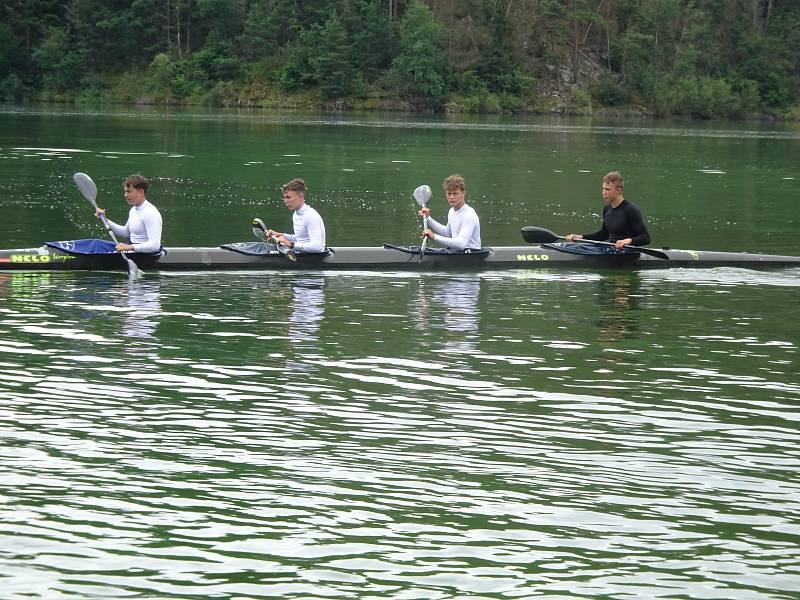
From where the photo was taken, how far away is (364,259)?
21875 millimetres

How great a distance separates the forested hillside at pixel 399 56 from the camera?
331ft

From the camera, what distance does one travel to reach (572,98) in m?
Answer: 104

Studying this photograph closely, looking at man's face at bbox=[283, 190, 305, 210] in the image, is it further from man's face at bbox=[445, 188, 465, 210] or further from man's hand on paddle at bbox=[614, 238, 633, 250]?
man's hand on paddle at bbox=[614, 238, 633, 250]

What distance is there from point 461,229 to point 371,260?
5.07ft

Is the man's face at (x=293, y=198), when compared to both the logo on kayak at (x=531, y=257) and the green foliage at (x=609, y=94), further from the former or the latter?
the green foliage at (x=609, y=94)

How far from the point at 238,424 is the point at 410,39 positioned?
9168 cm

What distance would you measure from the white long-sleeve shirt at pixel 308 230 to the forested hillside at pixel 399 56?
256ft

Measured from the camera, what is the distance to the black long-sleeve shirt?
2211 centimetres

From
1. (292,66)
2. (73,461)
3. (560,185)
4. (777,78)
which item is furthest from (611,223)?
(777,78)

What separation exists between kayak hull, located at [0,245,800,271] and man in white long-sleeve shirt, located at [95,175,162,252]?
11.4 inches

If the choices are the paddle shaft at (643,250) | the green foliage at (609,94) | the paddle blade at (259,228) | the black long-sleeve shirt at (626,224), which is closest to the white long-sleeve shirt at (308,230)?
the paddle blade at (259,228)

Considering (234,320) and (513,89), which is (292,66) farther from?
(234,320)

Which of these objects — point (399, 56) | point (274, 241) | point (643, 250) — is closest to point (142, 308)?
point (274, 241)

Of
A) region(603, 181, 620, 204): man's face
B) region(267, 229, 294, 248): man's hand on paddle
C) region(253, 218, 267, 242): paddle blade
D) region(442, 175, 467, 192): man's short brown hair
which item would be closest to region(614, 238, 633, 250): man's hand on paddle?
region(603, 181, 620, 204): man's face
